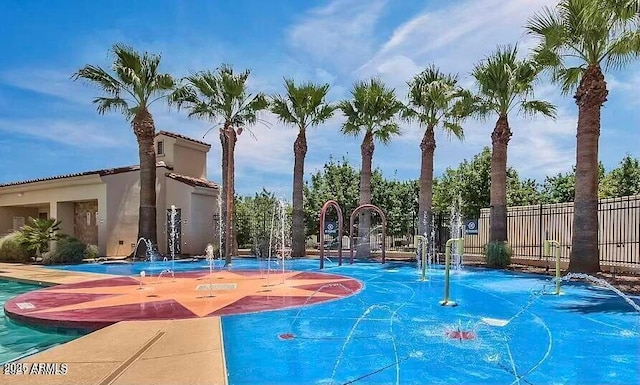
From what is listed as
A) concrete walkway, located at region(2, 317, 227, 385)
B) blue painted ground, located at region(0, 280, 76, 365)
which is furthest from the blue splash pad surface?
blue painted ground, located at region(0, 280, 76, 365)

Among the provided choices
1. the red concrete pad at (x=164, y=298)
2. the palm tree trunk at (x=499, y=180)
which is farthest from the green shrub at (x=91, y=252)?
the palm tree trunk at (x=499, y=180)

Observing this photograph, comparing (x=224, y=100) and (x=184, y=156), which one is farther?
(x=184, y=156)

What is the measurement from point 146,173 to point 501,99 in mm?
15934

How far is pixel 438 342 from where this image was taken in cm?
652

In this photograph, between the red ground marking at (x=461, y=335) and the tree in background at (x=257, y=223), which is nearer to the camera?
the red ground marking at (x=461, y=335)

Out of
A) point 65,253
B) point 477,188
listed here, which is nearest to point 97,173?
point 65,253

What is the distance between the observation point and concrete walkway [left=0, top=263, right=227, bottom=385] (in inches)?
180

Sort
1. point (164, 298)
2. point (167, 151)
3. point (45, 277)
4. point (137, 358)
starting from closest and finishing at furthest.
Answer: point (137, 358), point (164, 298), point (45, 277), point (167, 151)

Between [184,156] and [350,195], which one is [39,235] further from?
[350,195]

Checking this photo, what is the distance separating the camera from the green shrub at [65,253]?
64.5 feet

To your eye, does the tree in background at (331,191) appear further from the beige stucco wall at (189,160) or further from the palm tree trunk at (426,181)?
the palm tree trunk at (426,181)

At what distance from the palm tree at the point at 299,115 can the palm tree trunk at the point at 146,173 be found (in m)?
6.00

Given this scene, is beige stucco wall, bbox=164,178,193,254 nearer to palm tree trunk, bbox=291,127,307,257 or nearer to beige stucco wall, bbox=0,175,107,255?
beige stucco wall, bbox=0,175,107,255

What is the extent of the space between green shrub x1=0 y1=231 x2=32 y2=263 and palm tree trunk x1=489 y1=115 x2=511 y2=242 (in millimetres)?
20025
